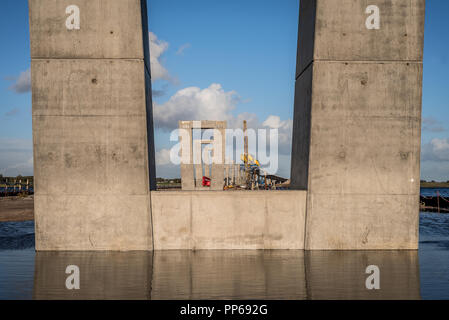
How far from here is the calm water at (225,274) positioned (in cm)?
575

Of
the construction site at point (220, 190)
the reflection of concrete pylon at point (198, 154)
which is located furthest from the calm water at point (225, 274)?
the reflection of concrete pylon at point (198, 154)

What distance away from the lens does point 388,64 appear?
9.33m

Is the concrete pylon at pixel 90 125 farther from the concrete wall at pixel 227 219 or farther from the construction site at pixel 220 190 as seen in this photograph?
the concrete wall at pixel 227 219

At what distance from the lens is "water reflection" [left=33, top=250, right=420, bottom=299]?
5762 mm

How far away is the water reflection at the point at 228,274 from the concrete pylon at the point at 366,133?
2.20 feet

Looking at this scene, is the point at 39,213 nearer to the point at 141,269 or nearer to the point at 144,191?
the point at 144,191

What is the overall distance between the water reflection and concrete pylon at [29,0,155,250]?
0.68m

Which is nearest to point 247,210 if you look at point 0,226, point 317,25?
point 317,25

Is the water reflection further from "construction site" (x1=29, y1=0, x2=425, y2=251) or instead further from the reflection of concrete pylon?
the reflection of concrete pylon

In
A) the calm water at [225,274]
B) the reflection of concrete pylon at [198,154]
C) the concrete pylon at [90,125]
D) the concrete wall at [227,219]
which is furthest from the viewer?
the reflection of concrete pylon at [198,154]

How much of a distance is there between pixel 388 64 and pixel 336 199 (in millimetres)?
3329

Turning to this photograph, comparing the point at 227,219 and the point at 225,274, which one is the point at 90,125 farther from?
the point at 225,274

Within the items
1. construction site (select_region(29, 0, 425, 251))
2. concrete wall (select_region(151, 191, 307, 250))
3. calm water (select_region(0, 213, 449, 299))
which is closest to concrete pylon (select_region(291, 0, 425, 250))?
construction site (select_region(29, 0, 425, 251))
